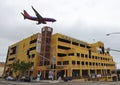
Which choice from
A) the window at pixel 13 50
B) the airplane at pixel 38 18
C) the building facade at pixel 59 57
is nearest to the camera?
the airplane at pixel 38 18

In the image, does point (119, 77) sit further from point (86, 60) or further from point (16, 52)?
point (16, 52)

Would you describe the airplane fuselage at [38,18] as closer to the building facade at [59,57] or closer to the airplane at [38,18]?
the airplane at [38,18]

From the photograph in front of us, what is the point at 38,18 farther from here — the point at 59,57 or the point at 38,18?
the point at 59,57

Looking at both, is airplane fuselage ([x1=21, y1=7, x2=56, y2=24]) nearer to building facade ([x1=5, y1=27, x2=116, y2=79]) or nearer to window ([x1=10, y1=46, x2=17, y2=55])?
building facade ([x1=5, y1=27, x2=116, y2=79])

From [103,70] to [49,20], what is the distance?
51.0 m

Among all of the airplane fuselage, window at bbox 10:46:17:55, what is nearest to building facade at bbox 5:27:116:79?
window at bbox 10:46:17:55

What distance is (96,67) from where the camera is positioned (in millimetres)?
82938

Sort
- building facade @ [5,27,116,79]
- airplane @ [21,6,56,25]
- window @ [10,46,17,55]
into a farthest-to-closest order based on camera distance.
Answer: window @ [10,46,17,55], building facade @ [5,27,116,79], airplane @ [21,6,56,25]

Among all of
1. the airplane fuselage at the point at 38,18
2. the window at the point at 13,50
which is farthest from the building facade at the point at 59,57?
the airplane fuselage at the point at 38,18

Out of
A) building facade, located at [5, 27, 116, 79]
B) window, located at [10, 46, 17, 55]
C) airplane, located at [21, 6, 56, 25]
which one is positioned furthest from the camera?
window, located at [10, 46, 17, 55]

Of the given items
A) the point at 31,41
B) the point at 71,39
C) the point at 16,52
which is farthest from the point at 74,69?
the point at 16,52

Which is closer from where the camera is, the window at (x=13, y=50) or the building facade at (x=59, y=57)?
the building facade at (x=59, y=57)

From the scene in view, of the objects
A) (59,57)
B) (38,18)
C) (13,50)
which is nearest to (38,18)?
(38,18)

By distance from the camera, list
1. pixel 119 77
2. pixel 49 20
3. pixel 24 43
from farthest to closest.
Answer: pixel 119 77 < pixel 24 43 < pixel 49 20
